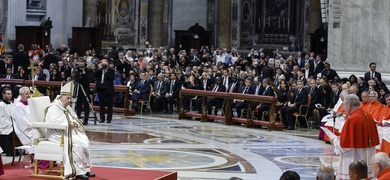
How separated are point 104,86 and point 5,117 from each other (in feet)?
22.5

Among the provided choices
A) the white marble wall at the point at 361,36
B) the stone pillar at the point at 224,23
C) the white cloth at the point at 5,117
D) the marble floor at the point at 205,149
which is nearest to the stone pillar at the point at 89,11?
the stone pillar at the point at 224,23

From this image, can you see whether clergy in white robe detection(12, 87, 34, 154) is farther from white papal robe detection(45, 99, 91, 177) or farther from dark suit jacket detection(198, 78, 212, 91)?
dark suit jacket detection(198, 78, 212, 91)

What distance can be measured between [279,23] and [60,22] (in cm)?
976

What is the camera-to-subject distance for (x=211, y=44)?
37750 mm

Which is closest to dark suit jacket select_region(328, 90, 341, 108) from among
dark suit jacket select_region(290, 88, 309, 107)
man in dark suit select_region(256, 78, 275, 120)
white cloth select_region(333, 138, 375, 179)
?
dark suit jacket select_region(290, 88, 309, 107)

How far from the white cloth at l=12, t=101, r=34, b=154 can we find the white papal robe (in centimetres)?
164

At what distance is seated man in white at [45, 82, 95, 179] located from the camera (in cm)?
1277

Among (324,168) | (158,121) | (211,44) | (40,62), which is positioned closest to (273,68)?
(158,121)

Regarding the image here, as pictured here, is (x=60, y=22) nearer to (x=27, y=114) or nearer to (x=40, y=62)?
(x=40, y=62)

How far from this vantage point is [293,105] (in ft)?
71.6

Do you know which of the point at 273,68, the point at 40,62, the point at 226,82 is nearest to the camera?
the point at 226,82

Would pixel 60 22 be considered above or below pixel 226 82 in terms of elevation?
above

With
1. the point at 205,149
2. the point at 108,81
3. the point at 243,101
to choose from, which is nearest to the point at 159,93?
the point at 243,101

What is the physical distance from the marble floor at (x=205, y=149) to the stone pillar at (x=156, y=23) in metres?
15.5
